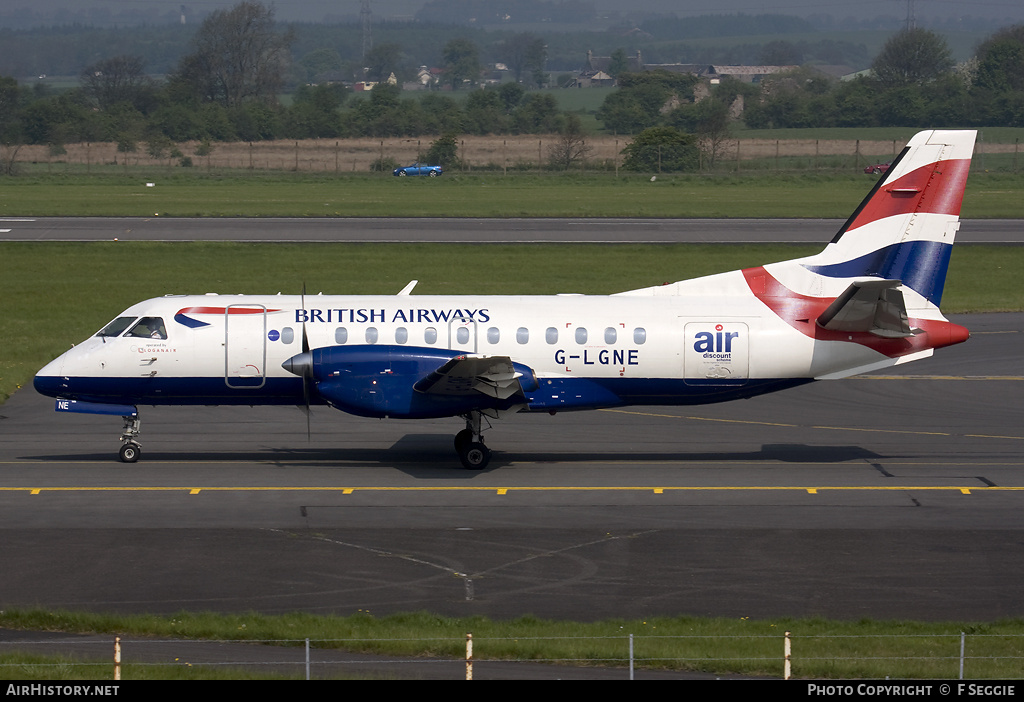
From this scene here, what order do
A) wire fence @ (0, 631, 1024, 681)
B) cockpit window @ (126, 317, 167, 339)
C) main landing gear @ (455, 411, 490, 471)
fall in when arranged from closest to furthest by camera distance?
wire fence @ (0, 631, 1024, 681), main landing gear @ (455, 411, 490, 471), cockpit window @ (126, 317, 167, 339)

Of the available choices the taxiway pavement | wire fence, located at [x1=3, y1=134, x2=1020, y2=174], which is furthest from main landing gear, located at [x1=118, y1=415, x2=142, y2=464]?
wire fence, located at [x1=3, y1=134, x2=1020, y2=174]

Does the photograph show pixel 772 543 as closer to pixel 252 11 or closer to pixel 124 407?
pixel 124 407

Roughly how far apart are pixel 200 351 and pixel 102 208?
175 feet

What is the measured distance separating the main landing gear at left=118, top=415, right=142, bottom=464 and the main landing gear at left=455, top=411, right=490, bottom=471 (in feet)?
22.5

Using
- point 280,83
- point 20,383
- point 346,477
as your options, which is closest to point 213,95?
point 280,83

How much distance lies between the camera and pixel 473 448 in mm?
23891

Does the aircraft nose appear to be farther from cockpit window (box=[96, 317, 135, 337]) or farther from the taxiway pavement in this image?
the taxiway pavement

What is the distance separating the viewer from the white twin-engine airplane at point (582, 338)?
78.4 ft

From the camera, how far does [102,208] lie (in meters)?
72.9

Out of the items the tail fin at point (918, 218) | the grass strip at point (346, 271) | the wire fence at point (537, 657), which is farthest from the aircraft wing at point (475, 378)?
the grass strip at point (346, 271)

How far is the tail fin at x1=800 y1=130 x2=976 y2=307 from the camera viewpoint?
80.3ft

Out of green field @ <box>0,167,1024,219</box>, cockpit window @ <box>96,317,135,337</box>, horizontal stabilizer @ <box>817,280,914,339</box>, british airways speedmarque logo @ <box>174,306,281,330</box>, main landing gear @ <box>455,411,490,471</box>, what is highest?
horizontal stabilizer @ <box>817,280,914,339</box>

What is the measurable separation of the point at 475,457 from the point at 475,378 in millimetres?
1930

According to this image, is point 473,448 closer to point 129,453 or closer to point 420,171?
point 129,453
